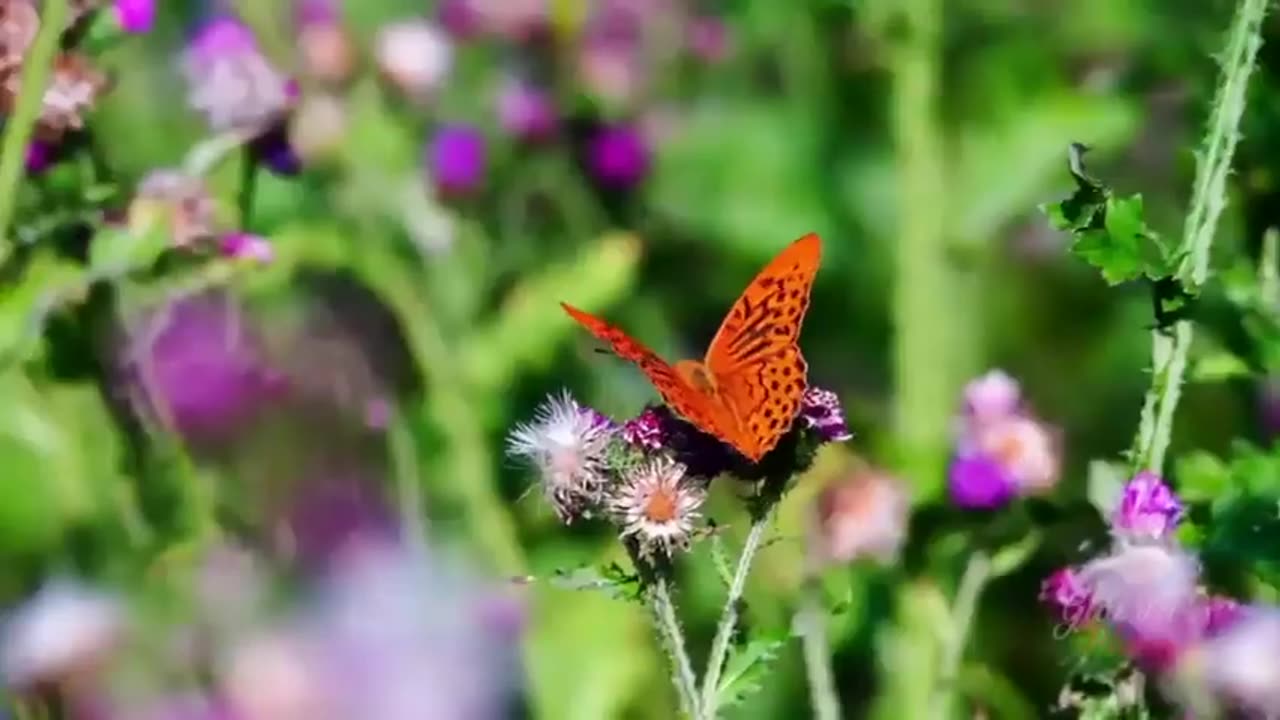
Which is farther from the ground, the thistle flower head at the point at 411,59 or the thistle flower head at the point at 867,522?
the thistle flower head at the point at 411,59

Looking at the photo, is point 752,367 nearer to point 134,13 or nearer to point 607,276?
point 134,13

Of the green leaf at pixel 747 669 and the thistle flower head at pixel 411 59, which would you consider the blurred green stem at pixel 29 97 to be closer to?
the green leaf at pixel 747 669

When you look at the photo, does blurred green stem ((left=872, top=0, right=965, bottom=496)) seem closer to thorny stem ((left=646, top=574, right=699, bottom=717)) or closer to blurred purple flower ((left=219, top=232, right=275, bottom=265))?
blurred purple flower ((left=219, top=232, right=275, bottom=265))

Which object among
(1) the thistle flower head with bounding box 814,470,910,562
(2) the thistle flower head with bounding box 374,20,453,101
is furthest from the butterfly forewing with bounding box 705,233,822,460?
(2) the thistle flower head with bounding box 374,20,453,101

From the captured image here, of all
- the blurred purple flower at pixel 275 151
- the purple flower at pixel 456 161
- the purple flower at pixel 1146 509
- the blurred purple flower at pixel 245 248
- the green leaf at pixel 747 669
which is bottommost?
the green leaf at pixel 747 669

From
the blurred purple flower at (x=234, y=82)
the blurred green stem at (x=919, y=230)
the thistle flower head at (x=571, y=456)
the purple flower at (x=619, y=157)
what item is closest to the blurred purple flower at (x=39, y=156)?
the blurred purple flower at (x=234, y=82)

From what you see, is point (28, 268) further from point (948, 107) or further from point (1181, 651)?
point (948, 107)

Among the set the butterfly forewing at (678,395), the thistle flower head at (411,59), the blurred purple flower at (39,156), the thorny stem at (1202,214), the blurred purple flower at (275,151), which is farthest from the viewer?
the thistle flower head at (411,59)
